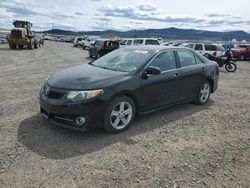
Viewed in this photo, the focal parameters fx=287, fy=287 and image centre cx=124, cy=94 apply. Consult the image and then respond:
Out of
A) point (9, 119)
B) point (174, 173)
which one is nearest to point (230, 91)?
point (174, 173)

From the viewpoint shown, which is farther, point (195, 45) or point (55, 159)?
point (195, 45)

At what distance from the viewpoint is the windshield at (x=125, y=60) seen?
562 centimetres

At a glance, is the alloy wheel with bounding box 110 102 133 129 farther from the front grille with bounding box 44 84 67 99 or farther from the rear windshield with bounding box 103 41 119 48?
the rear windshield with bounding box 103 41 119 48

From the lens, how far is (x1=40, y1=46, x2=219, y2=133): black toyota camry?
4730 mm

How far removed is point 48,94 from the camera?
507cm

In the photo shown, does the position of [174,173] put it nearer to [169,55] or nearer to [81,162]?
[81,162]

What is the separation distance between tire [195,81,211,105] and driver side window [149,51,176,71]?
4.13 ft

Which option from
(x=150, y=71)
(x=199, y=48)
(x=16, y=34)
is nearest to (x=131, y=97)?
(x=150, y=71)

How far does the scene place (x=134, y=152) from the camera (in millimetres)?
4434

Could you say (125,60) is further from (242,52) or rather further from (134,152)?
(242,52)


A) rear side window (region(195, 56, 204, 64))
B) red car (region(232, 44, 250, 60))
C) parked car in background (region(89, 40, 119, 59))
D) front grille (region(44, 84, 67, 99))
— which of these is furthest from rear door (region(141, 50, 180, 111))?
red car (region(232, 44, 250, 60))

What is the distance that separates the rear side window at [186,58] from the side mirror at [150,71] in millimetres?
1289

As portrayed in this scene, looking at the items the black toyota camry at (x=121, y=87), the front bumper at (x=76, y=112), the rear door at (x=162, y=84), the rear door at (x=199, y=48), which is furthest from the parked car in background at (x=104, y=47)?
the front bumper at (x=76, y=112)

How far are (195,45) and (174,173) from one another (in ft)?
57.9
